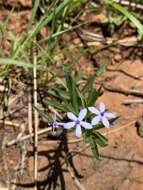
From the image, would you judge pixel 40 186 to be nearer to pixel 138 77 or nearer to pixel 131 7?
pixel 138 77

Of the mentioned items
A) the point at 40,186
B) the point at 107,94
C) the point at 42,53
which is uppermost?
the point at 42,53

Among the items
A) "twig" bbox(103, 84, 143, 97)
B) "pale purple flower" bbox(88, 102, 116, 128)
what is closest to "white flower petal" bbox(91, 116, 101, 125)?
"pale purple flower" bbox(88, 102, 116, 128)

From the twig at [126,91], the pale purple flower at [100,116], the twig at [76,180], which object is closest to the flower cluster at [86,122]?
the pale purple flower at [100,116]

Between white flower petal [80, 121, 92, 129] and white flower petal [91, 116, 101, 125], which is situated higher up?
white flower petal [91, 116, 101, 125]

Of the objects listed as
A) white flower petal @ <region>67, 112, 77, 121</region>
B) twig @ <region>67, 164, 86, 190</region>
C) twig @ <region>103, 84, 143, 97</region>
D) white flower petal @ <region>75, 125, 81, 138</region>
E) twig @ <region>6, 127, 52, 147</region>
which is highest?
white flower petal @ <region>67, 112, 77, 121</region>

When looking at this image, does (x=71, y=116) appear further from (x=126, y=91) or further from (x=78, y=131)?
(x=126, y=91)

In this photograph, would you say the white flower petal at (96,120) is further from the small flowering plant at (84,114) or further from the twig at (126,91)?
the twig at (126,91)

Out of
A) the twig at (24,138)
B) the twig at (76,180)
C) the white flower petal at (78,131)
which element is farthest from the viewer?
the twig at (24,138)

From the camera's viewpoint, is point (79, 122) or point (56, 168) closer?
point (79, 122)

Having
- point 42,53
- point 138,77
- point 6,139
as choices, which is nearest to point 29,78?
point 42,53

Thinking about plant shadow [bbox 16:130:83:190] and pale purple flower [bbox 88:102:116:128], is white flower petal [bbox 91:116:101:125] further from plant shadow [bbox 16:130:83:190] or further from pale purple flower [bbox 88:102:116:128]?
plant shadow [bbox 16:130:83:190]

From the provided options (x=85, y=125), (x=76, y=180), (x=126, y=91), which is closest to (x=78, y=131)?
(x=85, y=125)
